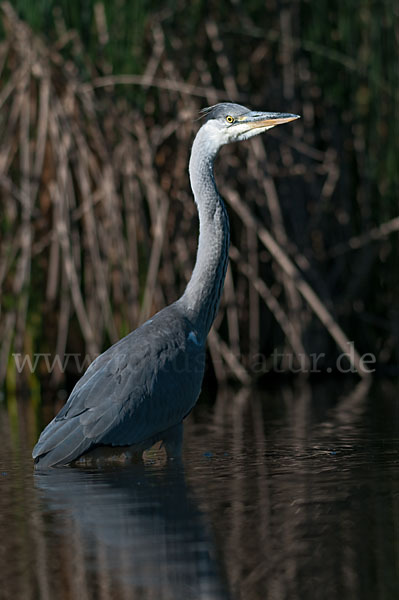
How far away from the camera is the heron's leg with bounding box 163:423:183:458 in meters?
5.85

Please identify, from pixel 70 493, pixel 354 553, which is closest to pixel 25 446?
pixel 70 493

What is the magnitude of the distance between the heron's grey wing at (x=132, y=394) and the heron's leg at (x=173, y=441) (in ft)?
0.20

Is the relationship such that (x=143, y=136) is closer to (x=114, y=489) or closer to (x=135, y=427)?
(x=135, y=427)

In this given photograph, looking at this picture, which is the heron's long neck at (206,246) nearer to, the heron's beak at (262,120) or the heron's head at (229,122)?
the heron's head at (229,122)

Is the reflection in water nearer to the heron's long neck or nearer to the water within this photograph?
the water

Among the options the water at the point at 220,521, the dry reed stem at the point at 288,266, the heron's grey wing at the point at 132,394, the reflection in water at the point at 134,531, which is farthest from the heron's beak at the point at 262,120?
the dry reed stem at the point at 288,266

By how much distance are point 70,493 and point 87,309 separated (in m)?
4.22

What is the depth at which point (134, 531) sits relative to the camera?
416 cm

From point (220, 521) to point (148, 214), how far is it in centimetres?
542

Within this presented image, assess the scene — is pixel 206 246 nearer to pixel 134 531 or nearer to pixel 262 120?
pixel 262 120

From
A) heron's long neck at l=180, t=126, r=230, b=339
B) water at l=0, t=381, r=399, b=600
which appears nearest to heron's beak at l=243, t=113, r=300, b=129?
heron's long neck at l=180, t=126, r=230, b=339

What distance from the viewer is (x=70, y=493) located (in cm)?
498

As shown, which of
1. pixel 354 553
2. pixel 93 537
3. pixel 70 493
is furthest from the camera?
pixel 70 493

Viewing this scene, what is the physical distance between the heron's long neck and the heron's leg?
0.61 meters
